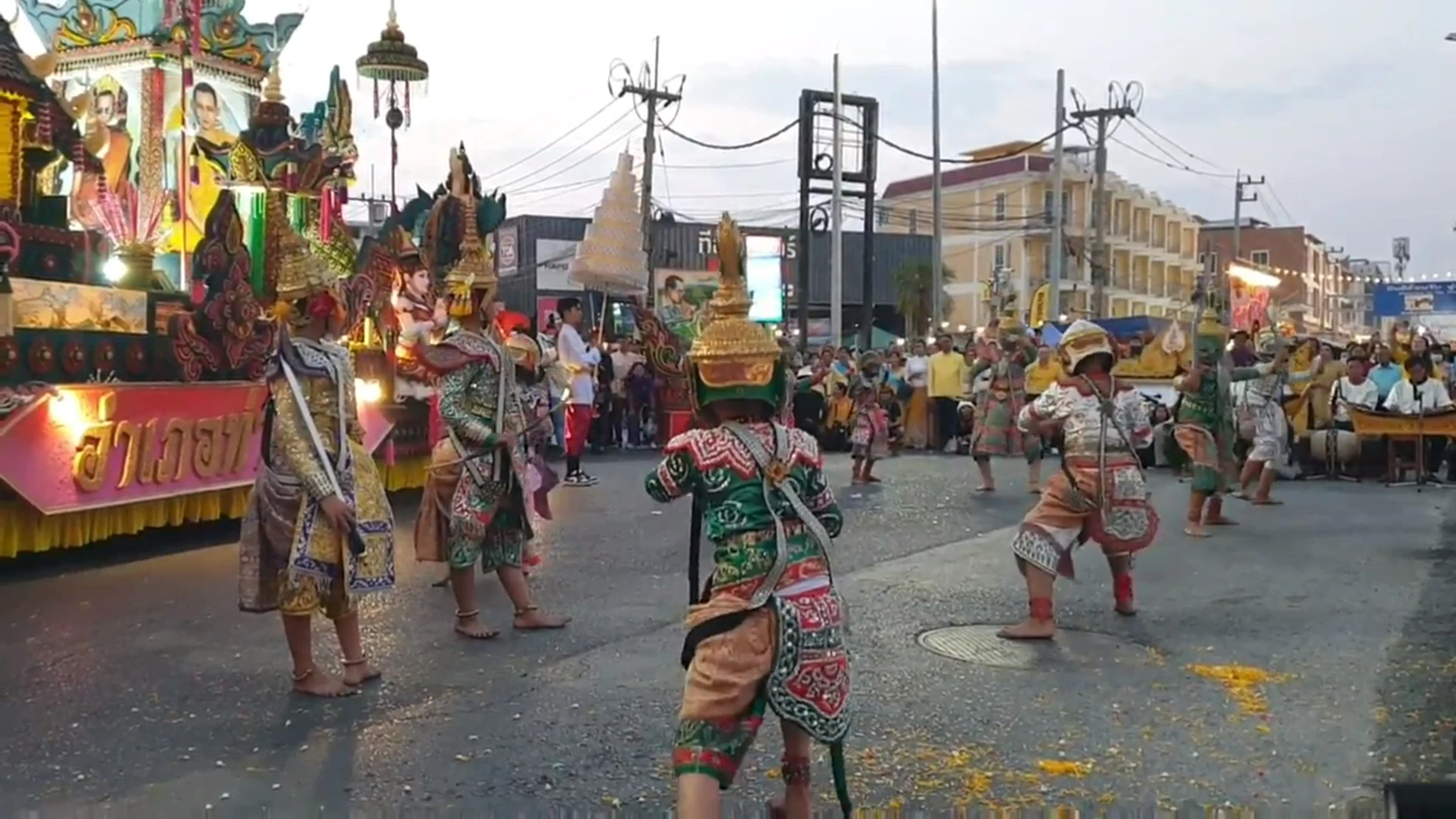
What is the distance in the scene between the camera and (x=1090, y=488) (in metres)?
6.75

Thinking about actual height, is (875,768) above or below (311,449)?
below

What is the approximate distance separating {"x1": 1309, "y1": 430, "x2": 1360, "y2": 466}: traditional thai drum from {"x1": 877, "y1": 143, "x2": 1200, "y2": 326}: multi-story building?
126 feet

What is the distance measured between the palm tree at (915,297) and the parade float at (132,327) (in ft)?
118

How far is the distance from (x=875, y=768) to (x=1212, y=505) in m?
7.35

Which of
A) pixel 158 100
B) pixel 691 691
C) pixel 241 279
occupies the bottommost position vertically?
pixel 691 691

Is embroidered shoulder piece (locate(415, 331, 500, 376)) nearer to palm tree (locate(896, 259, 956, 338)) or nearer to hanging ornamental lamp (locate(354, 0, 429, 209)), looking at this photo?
hanging ornamental lamp (locate(354, 0, 429, 209))

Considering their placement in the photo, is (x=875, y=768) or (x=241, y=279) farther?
(x=241, y=279)

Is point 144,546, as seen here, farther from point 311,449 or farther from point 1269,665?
point 1269,665

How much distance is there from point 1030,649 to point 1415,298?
160ft

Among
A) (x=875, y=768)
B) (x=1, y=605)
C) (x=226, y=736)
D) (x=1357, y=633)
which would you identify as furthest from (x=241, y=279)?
(x=1357, y=633)

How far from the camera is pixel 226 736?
491 cm

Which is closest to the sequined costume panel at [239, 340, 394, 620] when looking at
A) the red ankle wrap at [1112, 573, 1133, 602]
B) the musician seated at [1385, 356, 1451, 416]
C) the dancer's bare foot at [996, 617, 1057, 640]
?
the dancer's bare foot at [996, 617, 1057, 640]

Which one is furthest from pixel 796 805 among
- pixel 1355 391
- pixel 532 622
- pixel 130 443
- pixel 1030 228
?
pixel 1030 228

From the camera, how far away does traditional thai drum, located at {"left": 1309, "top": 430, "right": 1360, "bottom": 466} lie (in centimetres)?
1519
